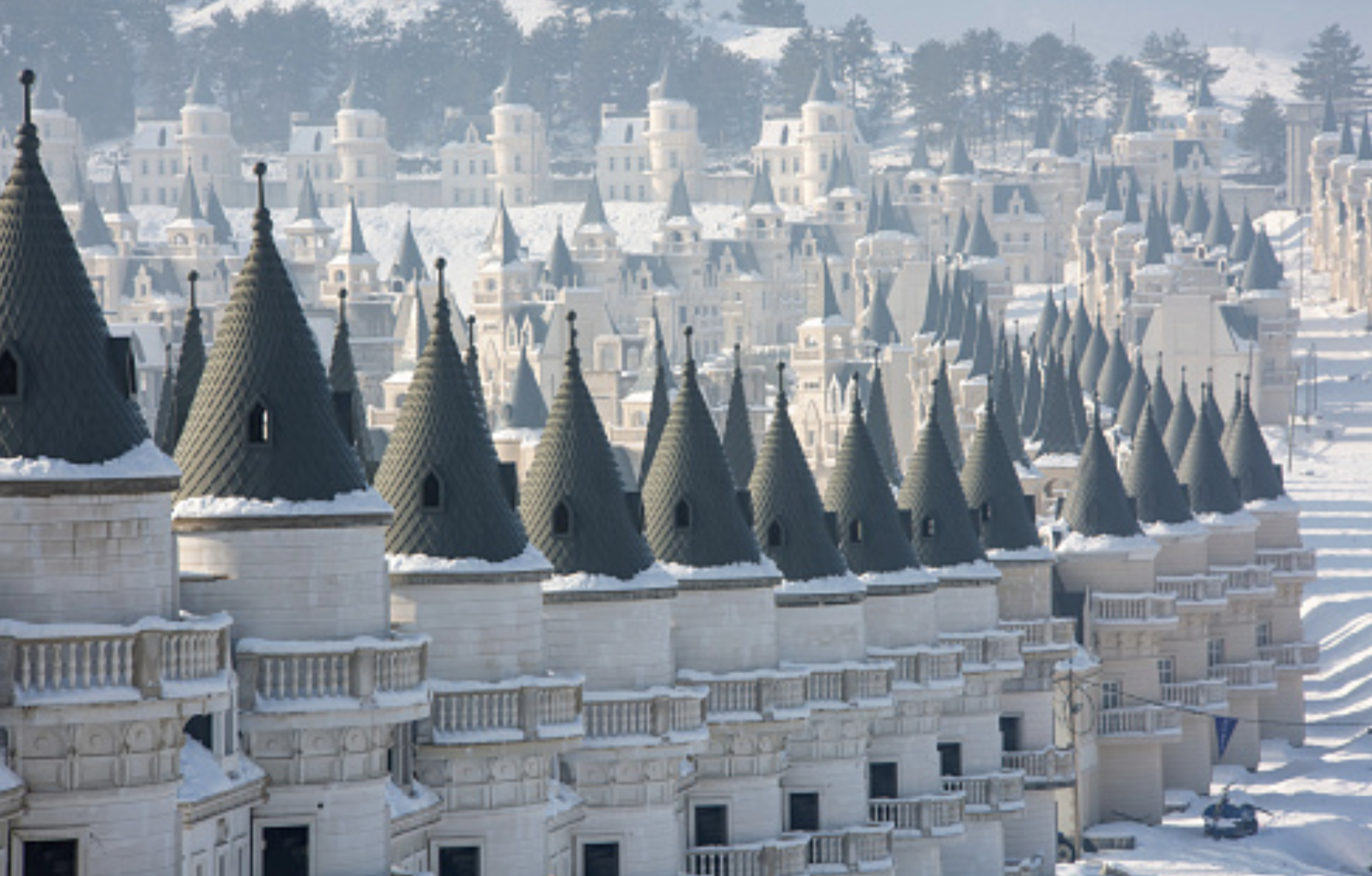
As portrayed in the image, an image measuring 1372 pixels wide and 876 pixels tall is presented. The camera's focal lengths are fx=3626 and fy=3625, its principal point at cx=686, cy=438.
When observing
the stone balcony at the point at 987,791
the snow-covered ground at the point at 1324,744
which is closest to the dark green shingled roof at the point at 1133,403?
the snow-covered ground at the point at 1324,744

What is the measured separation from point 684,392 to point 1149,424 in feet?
126

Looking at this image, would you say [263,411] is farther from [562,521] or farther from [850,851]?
[850,851]

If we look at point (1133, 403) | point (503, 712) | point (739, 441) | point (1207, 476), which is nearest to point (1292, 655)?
point (1207, 476)

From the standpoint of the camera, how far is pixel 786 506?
4606 centimetres

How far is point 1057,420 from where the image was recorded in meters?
87.8

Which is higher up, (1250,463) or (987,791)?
(1250,463)

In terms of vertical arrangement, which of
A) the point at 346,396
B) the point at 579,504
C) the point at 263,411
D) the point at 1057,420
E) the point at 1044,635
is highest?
the point at 346,396

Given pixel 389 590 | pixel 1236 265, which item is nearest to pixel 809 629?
pixel 389 590

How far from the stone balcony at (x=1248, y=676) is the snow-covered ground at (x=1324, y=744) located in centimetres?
189

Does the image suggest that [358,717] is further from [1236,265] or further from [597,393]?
[1236,265]

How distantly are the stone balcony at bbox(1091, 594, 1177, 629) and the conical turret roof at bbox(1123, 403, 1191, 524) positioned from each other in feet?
17.8

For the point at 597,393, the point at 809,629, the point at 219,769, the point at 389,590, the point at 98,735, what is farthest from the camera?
the point at 597,393

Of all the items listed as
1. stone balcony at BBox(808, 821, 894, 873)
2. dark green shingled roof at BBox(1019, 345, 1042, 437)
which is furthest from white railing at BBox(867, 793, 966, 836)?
dark green shingled roof at BBox(1019, 345, 1042, 437)

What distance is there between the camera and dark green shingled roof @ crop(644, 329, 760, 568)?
4222cm
